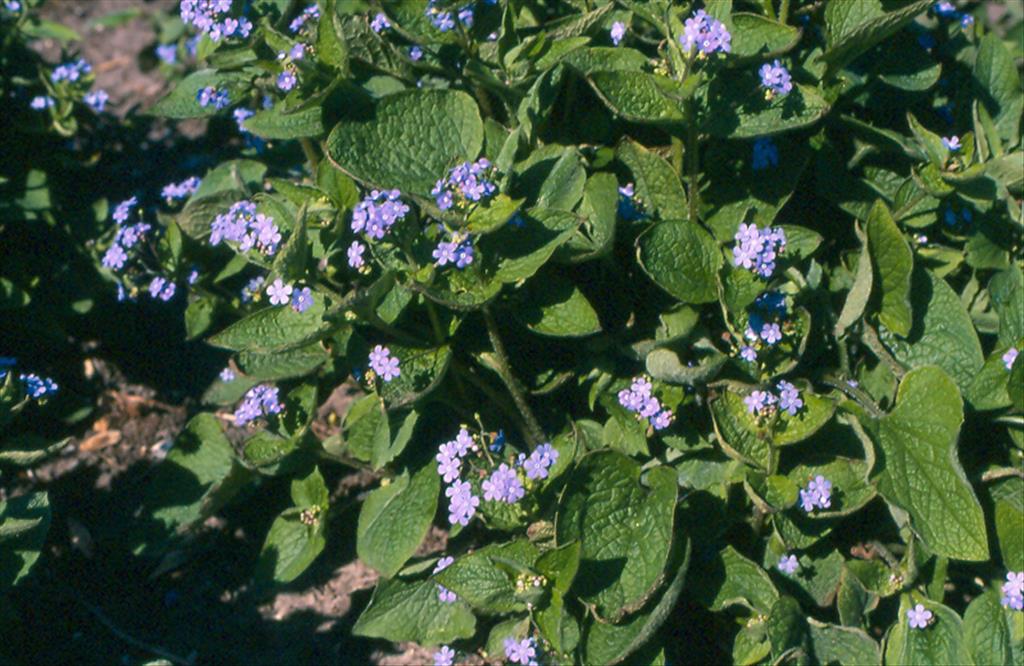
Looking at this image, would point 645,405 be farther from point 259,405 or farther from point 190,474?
point 190,474

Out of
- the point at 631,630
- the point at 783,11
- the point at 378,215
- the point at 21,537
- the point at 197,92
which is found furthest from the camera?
the point at 197,92

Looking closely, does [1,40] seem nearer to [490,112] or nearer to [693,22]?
[490,112]

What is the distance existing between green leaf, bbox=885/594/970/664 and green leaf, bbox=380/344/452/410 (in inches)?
68.8

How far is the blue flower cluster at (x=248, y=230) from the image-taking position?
3.66 metres

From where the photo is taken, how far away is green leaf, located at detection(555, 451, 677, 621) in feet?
12.0

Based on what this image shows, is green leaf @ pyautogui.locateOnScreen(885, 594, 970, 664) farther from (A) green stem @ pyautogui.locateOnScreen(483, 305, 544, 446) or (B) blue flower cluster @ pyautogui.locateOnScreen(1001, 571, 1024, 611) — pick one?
(A) green stem @ pyautogui.locateOnScreen(483, 305, 544, 446)

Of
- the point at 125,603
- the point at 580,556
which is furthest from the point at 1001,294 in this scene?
the point at 125,603

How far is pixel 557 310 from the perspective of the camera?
3.90 m

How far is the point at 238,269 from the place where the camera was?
443 cm

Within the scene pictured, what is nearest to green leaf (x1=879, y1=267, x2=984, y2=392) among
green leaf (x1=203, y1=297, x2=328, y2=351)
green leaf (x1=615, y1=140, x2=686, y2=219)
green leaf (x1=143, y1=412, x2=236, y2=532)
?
green leaf (x1=615, y1=140, x2=686, y2=219)

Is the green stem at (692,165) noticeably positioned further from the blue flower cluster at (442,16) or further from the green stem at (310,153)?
the green stem at (310,153)

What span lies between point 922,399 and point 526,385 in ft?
4.57

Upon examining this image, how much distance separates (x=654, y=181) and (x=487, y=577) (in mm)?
1514

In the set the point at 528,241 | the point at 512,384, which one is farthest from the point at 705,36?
the point at 512,384
